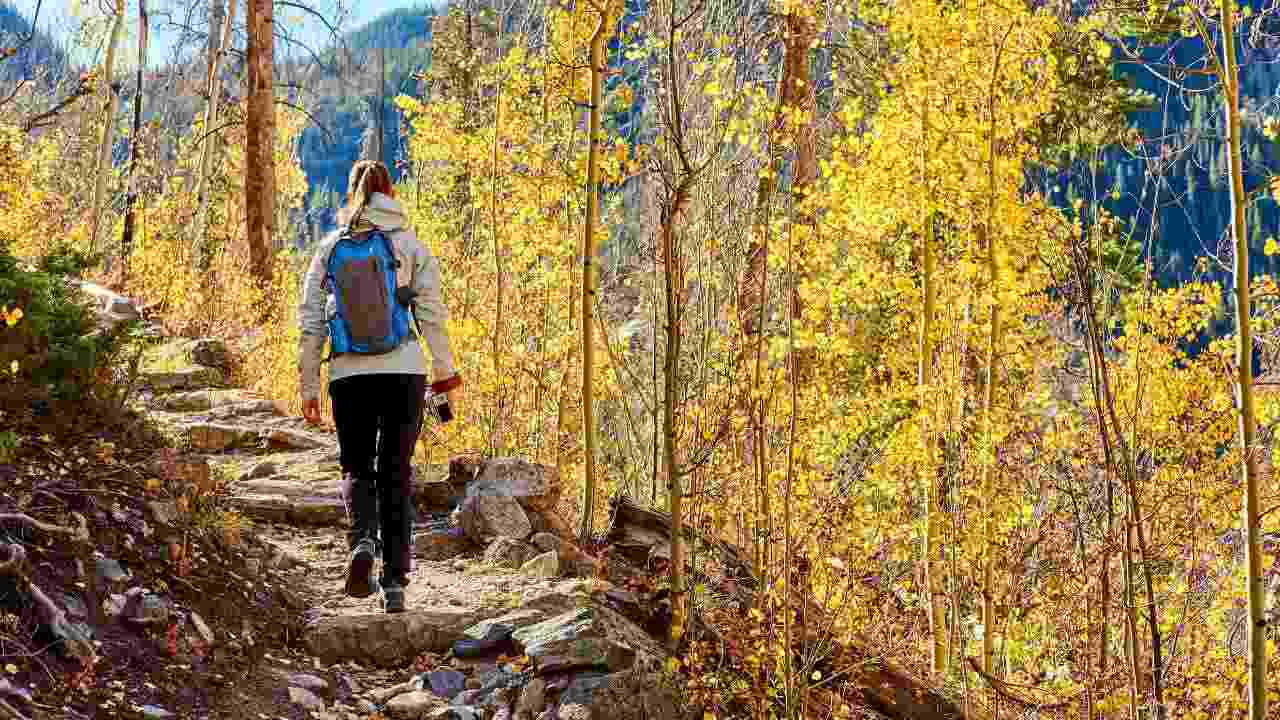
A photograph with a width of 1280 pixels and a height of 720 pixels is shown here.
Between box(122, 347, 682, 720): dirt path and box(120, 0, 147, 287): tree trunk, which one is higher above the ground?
box(120, 0, 147, 287): tree trunk

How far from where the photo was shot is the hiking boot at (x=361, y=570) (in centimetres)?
445

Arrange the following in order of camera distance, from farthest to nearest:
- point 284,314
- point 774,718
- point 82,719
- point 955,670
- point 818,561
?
point 284,314 < point 955,670 < point 818,561 < point 774,718 < point 82,719

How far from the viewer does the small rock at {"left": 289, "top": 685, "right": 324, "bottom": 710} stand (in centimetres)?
382

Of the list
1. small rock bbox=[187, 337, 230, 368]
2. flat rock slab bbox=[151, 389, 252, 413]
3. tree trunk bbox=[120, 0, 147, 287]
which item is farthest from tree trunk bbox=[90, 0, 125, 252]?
flat rock slab bbox=[151, 389, 252, 413]

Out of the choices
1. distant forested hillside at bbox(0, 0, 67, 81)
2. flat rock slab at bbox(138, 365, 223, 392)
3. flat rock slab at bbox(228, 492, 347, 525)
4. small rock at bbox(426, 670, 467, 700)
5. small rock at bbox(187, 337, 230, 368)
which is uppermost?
A: distant forested hillside at bbox(0, 0, 67, 81)

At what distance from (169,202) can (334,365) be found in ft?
47.0

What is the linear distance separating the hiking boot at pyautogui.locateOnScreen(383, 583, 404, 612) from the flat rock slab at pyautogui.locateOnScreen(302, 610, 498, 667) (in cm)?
3

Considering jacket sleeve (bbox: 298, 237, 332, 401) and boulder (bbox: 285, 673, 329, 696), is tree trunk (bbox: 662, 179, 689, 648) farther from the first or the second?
boulder (bbox: 285, 673, 329, 696)

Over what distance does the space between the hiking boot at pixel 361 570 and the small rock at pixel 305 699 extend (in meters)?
0.65

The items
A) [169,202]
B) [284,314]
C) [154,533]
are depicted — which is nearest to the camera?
[154,533]

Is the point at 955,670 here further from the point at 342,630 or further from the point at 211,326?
the point at 211,326

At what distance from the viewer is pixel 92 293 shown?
9359 millimetres

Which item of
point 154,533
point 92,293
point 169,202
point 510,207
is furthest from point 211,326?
point 154,533

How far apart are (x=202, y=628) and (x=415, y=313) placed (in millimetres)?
1458
